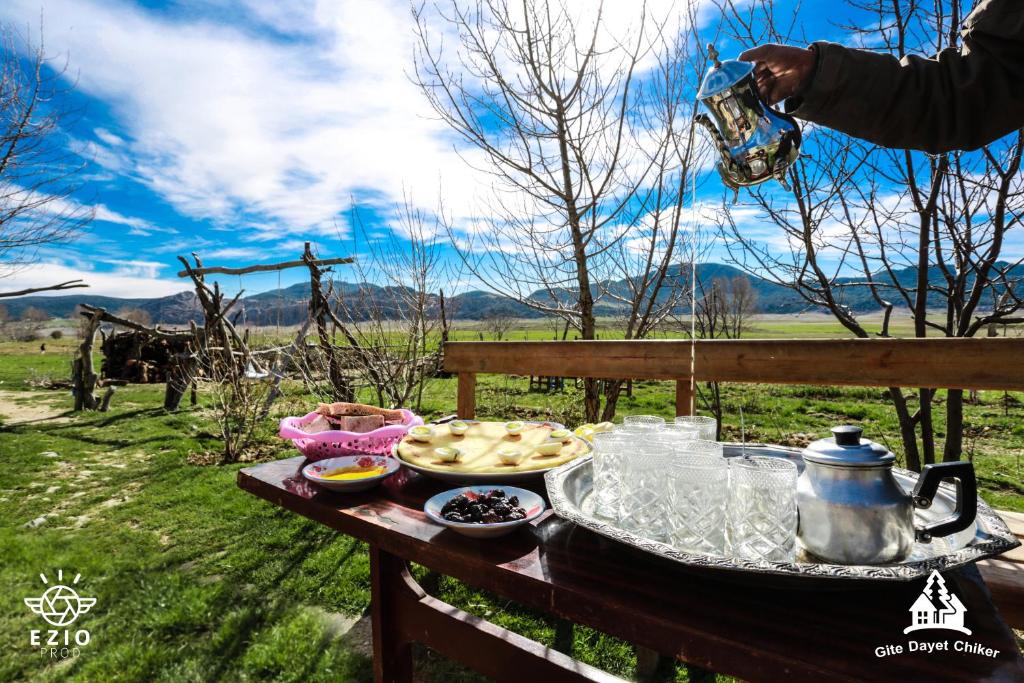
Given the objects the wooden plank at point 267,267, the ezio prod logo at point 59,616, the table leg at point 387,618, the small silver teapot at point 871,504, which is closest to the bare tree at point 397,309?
the wooden plank at point 267,267

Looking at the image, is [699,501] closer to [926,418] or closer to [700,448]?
[700,448]

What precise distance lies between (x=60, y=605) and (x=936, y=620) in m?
4.33

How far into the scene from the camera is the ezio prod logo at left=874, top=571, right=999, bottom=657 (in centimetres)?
72

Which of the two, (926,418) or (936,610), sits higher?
(936,610)

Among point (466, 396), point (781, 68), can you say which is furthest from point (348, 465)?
point (466, 396)

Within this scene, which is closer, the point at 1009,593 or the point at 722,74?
Answer: the point at 722,74

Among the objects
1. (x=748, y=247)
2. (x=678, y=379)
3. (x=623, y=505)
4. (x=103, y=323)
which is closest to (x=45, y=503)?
(x=678, y=379)

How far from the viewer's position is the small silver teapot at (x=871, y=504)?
0.84 m

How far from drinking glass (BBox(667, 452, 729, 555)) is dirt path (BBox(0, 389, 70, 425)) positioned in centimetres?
1179

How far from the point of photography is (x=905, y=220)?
3.36 metres

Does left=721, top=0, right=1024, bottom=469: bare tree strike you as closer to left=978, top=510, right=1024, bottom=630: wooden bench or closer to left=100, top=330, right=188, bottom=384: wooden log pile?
left=978, top=510, right=1024, bottom=630: wooden bench

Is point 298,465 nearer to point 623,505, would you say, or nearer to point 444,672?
point 623,505

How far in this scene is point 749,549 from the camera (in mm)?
889

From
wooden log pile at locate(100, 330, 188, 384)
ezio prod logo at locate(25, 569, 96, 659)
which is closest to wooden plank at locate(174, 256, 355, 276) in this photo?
ezio prod logo at locate(25, 569, 96, 659)
